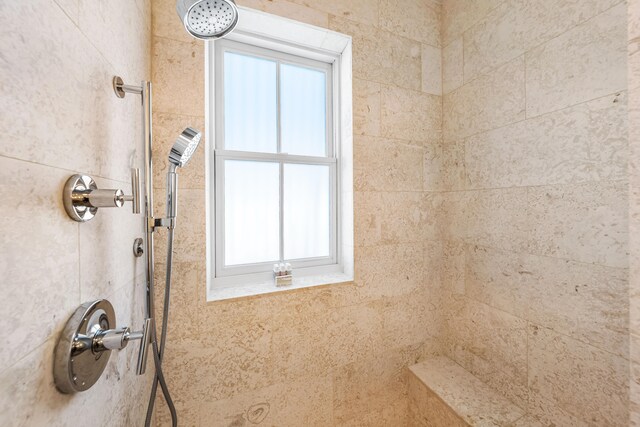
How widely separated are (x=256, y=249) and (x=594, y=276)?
147 centimetres

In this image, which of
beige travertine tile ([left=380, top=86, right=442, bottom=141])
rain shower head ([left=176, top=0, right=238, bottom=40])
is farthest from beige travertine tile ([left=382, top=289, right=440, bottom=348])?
rain shower head ([left=176, top=0, right=238, bottom=40])

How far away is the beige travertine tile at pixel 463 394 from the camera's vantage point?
1.11m

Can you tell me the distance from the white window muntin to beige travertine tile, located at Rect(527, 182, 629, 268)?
3.18 feet

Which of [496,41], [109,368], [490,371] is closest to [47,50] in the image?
[109,368]

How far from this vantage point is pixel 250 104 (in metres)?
1.40

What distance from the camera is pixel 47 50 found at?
1.51 ft

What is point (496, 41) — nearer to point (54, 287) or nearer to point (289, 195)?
point (289, 195)

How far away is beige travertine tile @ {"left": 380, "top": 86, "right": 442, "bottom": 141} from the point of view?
143 centimetres

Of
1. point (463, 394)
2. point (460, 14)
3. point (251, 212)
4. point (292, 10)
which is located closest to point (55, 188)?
point (251, 212)

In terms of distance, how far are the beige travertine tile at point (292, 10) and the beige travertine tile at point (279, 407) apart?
5.94 feet

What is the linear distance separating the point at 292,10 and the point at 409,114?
2.74 ft

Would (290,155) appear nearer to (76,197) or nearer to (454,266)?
(76,197)

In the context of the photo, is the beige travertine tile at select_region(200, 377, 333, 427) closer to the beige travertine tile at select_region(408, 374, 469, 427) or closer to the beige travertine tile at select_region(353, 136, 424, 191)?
the beige travertine tile at select_region(408, 374, 469, 427)

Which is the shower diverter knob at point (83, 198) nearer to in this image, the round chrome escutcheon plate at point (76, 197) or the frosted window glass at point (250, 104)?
the round chrome escutcheon plate at point (76, 197)
